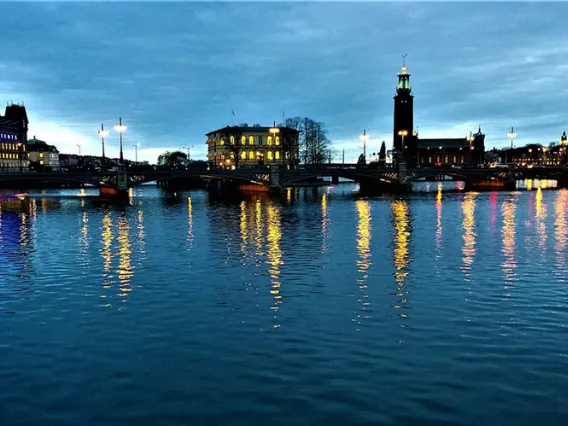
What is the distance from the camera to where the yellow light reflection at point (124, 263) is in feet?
68.6

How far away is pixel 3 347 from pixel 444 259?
1943 cm

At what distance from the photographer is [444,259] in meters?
26.5

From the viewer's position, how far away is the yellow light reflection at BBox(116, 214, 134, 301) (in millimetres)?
20922

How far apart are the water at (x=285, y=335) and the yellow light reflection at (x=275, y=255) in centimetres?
19

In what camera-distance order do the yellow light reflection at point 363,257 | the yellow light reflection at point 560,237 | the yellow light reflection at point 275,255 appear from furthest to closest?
the yellow light reflection at point 560,237 < the yellow light reflection at point 275,255 < the yellow light reflection at point 363,257

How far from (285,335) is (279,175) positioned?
8247 centimetres

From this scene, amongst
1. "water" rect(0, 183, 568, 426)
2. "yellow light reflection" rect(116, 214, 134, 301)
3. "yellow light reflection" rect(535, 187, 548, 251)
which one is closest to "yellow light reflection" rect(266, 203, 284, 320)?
"water" rect(0, 183, 568, 426)

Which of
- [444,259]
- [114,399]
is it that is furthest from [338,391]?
[444,259]

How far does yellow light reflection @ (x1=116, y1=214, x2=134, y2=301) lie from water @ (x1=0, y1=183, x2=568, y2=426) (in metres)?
0.20

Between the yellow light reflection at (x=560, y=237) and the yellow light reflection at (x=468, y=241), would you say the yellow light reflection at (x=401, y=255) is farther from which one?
the yellow light reflection at (x=560, y=237)

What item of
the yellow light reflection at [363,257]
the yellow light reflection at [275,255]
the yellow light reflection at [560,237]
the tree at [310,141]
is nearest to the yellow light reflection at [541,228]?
the yellow light reflection at [560,237]

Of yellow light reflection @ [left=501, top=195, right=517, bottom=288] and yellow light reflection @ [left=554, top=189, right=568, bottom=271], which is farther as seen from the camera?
yellow light reflection @ [left=554, top=189, right=568, bottom=271]

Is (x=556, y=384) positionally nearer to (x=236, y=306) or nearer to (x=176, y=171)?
(x=236, y=306)

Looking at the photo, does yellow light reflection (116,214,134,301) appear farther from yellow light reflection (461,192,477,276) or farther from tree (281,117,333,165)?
tree (281,117,333,165)
